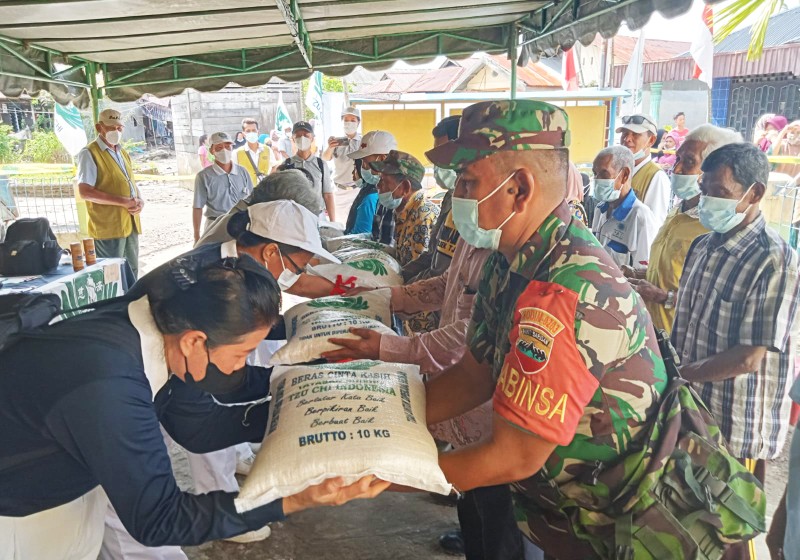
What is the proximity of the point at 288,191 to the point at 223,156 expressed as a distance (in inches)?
171

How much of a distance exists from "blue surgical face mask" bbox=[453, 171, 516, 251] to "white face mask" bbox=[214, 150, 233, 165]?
18.8ft

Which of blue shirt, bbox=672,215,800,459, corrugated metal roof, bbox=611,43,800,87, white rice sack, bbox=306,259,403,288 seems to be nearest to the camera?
blue shirt, bbox=672,215,800,459

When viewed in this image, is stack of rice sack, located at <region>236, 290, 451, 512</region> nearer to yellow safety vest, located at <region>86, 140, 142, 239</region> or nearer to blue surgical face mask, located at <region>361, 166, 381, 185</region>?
blue surgical face mask, located at <region>361, 166, 381, 185</region>

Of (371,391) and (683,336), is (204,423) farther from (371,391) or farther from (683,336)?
(683,336)

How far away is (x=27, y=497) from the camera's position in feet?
4.88

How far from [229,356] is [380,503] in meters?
2.15

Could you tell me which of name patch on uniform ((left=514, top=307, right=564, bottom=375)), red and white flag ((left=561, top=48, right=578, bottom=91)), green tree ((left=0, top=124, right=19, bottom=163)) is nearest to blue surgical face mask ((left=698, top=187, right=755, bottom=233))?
name patch on uniform ((left=514, top=307, right=564, bottom=375))

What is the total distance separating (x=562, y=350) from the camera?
4.20 feet

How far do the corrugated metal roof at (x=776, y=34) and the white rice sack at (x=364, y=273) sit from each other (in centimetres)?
1502

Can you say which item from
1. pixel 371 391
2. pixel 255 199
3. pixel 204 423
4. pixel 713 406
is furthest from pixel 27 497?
pixel 713 406

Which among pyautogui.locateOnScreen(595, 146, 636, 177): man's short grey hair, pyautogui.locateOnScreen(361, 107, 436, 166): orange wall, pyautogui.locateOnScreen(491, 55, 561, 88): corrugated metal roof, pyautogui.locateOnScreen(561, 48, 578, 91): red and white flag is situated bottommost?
pyautogui.locateOnScreen(595, 146, 636, 177): man's short grey hair

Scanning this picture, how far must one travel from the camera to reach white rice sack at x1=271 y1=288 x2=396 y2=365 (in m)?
2.38

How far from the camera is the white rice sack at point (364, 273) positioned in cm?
321

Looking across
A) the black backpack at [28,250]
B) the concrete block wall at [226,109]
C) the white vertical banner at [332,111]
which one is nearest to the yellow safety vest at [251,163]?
the white vertical banner at [332,111]
